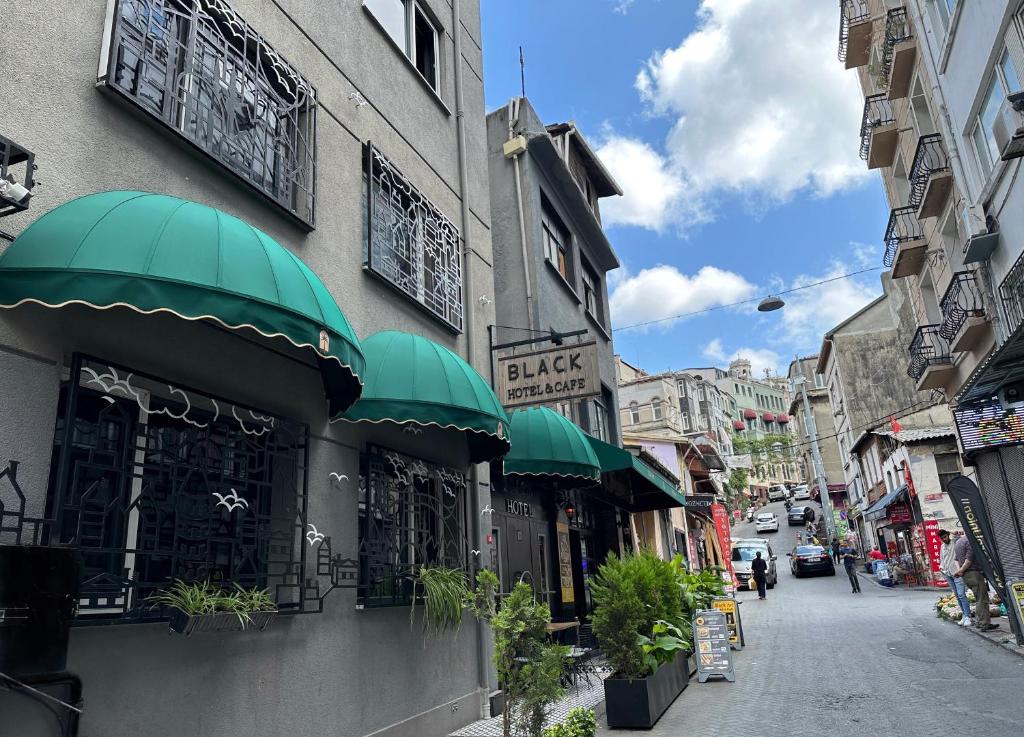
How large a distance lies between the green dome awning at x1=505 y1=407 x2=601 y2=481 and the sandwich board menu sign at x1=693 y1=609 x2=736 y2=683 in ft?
9.28

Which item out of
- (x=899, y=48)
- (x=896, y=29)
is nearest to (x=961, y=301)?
(x=899, y=48)

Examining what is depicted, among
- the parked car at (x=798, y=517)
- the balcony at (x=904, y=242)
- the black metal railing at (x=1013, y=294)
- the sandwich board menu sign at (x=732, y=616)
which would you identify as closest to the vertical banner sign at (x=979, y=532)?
the black metal railing at (x=1013, y=294)

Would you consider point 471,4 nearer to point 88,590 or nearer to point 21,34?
point 21,34

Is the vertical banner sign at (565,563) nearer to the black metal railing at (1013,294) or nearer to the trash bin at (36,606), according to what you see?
the black metal railing at (1013,294)

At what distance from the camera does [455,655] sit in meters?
8.52

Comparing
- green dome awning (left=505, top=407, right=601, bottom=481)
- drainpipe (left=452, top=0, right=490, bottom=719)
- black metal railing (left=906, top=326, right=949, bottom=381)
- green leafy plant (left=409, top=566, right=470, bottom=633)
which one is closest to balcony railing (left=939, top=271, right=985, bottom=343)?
black metal railing (left=906, top=326, right=949, bottom=381)

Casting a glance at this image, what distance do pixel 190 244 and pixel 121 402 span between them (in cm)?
124

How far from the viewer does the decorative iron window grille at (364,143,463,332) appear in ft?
28.2

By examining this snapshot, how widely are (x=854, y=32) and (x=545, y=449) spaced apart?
1773 cm

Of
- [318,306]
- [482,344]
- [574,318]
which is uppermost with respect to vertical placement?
[574,318]

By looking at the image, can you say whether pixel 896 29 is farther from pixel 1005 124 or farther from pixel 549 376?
pixel 549 376

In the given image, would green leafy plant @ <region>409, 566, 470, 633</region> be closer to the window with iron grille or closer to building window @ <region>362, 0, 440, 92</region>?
the window with iron grille

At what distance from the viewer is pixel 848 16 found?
20984 mm

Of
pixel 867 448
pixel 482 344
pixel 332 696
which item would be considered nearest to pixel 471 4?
pixel 482 344
